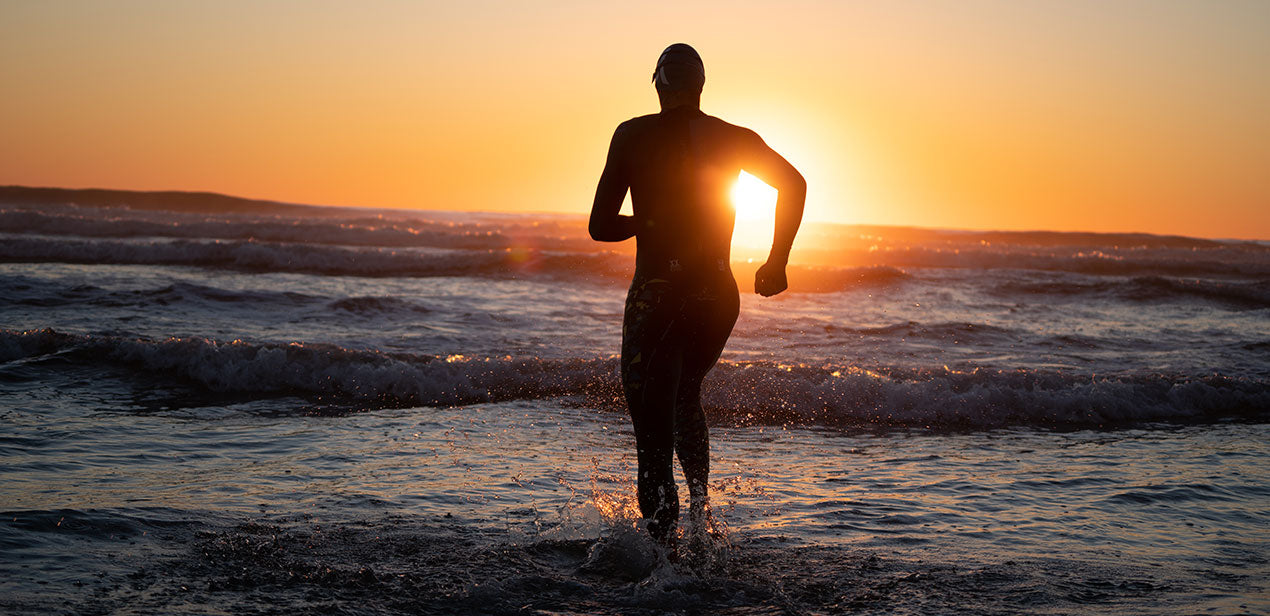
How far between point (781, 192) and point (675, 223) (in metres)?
0.46

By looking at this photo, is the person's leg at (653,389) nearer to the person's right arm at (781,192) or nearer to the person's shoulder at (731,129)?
the person's right arm at (781,192)

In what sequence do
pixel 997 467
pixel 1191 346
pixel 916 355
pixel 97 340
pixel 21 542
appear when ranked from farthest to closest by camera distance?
pixel 1191 346 < pixel 916 355 < pixel 97 340 < pixel 997 467 < pixel 21 542

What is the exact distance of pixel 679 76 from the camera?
12.3 ft

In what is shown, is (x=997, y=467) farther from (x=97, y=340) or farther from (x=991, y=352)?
(x=97, y=340)

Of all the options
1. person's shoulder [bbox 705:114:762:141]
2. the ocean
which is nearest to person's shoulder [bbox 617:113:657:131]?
person's shoulder [bbox 705:114:762:141]

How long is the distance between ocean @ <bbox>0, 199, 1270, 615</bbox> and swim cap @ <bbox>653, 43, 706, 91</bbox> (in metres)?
1.88

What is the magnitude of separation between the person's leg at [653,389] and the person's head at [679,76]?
2.42ft

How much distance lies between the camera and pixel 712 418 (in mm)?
7852

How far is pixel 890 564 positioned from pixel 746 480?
155 cm

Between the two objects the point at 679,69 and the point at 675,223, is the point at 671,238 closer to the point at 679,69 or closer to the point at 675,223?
the point at 675,223

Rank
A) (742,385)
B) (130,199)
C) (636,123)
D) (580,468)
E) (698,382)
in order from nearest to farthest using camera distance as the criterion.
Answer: (636,123)
(698,382)
(580,468)
(742,385)
(130,199)

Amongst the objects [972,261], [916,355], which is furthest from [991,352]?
[972,261]

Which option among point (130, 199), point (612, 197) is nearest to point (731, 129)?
point (612, 197)

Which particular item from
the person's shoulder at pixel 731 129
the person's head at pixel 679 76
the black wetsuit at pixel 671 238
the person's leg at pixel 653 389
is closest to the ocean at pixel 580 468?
the person's leg at pixel 653 389
